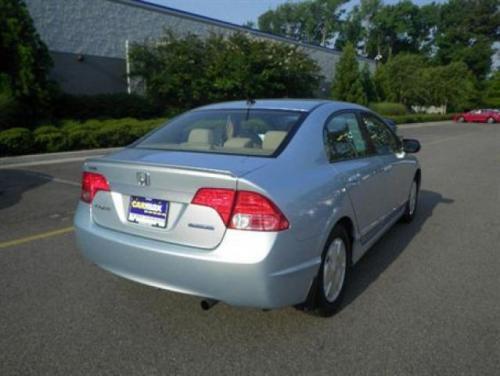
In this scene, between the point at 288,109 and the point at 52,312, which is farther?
the point at 288,109

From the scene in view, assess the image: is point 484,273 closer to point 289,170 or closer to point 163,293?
point 289,170

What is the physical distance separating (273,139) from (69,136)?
9913mm

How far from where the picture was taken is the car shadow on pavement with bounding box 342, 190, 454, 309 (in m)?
3.57

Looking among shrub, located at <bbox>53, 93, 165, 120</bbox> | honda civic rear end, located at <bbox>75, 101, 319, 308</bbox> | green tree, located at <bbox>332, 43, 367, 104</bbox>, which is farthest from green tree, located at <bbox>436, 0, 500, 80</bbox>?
honda civic rear end, located at <bbox>75, 101, 319, 308</bbox>

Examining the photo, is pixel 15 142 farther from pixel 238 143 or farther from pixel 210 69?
pixel 210 69

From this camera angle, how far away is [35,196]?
663 centimetres

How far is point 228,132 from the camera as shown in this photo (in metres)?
3.54

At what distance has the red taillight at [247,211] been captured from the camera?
95.3 inches

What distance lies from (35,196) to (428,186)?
271 inches

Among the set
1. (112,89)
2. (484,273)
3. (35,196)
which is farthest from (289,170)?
(112,89)

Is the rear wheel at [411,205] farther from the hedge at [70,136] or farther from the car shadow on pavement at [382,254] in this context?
the hedge at [70,136]

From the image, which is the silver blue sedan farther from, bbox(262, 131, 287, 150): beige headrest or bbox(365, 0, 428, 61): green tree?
bbox(365, 0, 428, 61): green tree

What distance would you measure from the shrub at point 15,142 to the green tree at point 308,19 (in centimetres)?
7516

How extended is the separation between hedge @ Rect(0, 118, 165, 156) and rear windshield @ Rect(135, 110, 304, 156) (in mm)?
8267
